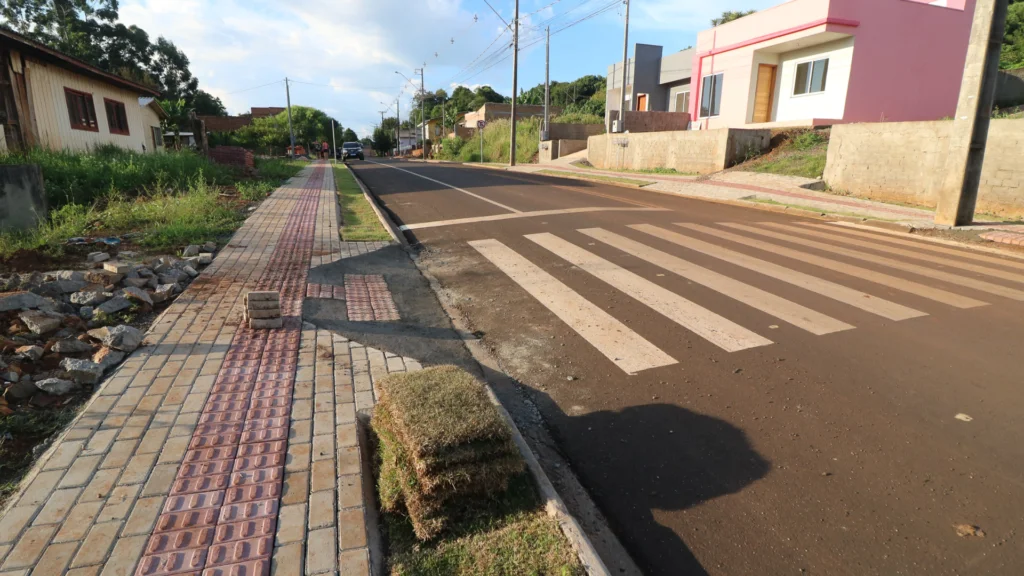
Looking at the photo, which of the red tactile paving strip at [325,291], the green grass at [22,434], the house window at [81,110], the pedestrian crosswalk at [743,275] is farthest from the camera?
the house window at [81,110]

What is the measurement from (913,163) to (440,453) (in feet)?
52.6

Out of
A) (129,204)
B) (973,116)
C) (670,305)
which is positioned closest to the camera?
(670,305)

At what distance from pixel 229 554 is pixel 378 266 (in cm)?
581

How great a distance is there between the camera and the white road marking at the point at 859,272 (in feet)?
20.0

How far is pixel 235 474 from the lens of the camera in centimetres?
295

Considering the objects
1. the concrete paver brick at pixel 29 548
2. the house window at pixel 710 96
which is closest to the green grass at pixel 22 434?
the concrete paver brick at pixel 29 548

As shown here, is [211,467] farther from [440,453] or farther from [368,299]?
[368,299]

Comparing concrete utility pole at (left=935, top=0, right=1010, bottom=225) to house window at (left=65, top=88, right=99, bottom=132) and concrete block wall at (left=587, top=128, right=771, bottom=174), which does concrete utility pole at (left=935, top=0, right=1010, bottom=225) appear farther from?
house window at (left=65, top=88, right=99, bottom=132)

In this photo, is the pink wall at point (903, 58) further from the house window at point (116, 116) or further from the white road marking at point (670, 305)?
the house window at point (116, 116)

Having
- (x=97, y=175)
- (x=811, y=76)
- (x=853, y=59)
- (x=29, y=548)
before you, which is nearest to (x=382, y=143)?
(x=811, y=76)

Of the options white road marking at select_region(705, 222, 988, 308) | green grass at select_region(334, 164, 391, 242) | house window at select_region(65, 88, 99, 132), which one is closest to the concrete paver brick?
green grass at select_region(334, 164, 391, 242)

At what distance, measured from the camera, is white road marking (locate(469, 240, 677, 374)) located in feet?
15.4

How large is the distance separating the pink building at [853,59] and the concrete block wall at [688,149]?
3.58 meters

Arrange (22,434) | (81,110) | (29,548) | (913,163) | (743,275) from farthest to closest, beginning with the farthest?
(81,110) < (913,163) < (743,275) < (22,434) < (29,548)
